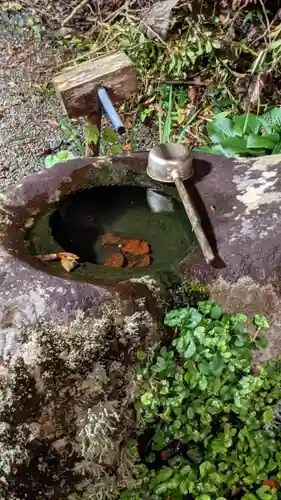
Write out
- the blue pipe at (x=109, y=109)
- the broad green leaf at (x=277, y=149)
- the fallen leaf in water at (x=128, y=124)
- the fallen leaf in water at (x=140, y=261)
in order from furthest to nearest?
the fallen leaf in water at (x=128, y=124)
the broad green leaf at (x=277, y=149)
the blue pipe at (x=109, y=109)
the fallen leaf in water at (x=140, y=261)

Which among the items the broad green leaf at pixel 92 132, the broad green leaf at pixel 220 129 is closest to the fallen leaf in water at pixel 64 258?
the broad green leaf at pixel 92 132

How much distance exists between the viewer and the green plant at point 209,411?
245 cm

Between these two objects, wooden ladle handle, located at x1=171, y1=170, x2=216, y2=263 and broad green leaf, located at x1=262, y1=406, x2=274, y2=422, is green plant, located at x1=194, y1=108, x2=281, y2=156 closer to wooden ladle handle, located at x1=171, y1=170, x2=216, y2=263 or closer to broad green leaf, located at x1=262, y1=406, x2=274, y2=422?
wooden ladle handle, located at x1=171, y1=170, x2=216, y2=263

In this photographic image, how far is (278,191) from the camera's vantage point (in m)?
2.71

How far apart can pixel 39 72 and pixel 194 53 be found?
5.34ft

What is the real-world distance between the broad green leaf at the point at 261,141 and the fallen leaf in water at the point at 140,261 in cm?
179

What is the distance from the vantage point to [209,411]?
2.56 metres

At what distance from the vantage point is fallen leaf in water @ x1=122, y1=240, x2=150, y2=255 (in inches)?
107

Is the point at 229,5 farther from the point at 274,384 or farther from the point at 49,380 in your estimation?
the point at 49,380

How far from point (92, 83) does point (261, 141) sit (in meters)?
1.39

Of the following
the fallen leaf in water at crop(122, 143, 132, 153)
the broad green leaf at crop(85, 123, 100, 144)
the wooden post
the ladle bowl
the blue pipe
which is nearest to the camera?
the ladle bowl

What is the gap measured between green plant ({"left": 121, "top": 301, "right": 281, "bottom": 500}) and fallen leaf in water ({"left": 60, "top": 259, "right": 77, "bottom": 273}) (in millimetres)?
401

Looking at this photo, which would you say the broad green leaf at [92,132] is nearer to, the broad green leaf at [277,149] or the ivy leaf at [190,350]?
the broad green leaf at [277,149]

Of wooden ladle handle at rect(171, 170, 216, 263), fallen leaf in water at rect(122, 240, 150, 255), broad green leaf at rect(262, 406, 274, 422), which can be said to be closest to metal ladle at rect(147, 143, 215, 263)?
wooden ladle handle at rect(171, 170, 216, 263)
